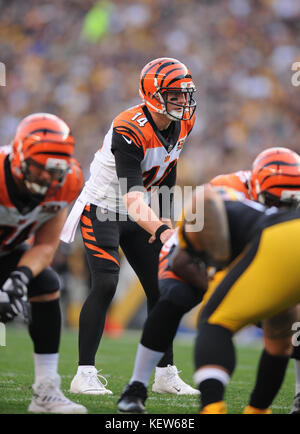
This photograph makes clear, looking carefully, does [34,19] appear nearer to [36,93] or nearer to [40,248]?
[36,93]

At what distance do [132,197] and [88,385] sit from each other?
46.6 inches

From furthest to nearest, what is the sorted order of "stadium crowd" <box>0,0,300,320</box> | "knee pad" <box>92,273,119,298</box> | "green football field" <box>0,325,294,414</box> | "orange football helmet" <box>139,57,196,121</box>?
"stadium crowd" <box>0,0,300,320</box> → "orange football helmet" <box>139,57,196,121</box> → "knee pad" <box>92,273,119,298</box> → "green football field" <box>0,325,294,414</box>

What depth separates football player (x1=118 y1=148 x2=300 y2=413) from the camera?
337 cm

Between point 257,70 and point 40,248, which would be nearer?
point 40,248

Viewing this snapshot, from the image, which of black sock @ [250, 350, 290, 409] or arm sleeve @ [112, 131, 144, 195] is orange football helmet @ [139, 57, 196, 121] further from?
black sock @ [250, 350, 290, 409]

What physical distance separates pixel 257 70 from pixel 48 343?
9.70 m

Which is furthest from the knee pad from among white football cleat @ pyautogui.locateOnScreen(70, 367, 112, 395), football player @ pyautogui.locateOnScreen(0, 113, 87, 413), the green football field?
football player @ pyautogui.locateOnScreen(0, 113, 87, 413)

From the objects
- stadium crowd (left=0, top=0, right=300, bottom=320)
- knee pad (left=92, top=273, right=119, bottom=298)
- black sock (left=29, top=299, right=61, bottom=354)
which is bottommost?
black sock (left=29, top=299, right=61, bottom=354)

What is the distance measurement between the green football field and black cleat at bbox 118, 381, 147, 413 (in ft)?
0.61

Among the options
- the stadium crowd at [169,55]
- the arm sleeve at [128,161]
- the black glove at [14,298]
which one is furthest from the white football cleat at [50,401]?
the stadium crowd at [169,55]

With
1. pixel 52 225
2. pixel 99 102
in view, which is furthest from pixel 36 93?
pixel 52 225

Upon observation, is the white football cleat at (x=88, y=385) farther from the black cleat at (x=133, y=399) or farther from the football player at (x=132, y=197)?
the black cleat at (x=133, y=399)
